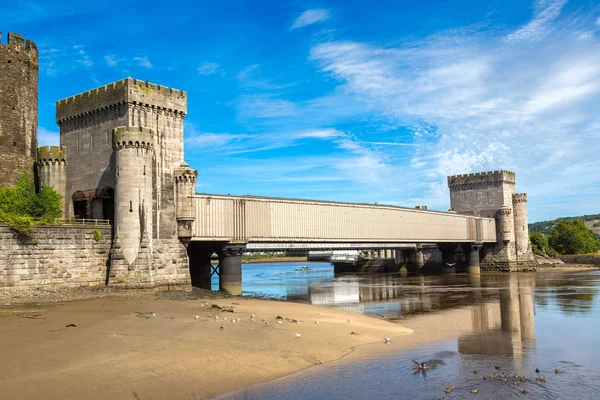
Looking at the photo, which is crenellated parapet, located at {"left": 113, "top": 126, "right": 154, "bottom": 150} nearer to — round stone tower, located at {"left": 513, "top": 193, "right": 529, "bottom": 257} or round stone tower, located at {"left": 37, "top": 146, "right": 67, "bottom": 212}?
round stone tower, located at {"left": 37, "top": 146, "right": 67, "bottom": 212}

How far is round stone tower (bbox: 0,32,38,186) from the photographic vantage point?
40000 millimetres

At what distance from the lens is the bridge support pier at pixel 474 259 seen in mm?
76750

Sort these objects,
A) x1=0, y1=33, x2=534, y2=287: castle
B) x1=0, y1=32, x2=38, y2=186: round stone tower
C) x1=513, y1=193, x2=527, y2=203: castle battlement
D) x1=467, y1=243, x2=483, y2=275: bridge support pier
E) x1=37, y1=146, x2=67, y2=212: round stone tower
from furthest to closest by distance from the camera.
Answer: x1=513, y1=193, x2=527, y2=203: castle battlement < x1=467, y1=243, x2=483, y2=275: bridge support pier < x1=37, y1=146, x2=67, y2=212: round stone tower < x1=0, y1=32, x2=38, y2=186: round stone tower < x1=0, y1=33, x2=534, y2=287: castle

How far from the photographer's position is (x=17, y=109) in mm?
41469

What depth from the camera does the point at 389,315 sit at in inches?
1256

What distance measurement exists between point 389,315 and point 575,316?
11.0 metres

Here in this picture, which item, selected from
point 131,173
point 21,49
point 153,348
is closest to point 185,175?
point 131,173

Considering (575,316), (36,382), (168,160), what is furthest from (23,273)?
(575,316)

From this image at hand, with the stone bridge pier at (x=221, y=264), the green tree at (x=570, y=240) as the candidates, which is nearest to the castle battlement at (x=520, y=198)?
the green tree at (x=570, y=240)

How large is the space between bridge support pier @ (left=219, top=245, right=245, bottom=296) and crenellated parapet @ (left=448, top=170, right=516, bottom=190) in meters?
55.8

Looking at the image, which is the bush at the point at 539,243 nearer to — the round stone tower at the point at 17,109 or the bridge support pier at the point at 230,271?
the bridge support pier at the point at 230,271

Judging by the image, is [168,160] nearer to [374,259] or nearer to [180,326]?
[180,326]

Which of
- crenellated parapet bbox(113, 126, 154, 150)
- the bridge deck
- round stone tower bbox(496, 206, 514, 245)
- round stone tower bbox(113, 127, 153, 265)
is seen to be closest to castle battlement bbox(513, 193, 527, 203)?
round stone tower bbox(496, 206, 514, 245)

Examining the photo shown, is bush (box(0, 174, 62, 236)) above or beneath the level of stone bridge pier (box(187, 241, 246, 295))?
above
